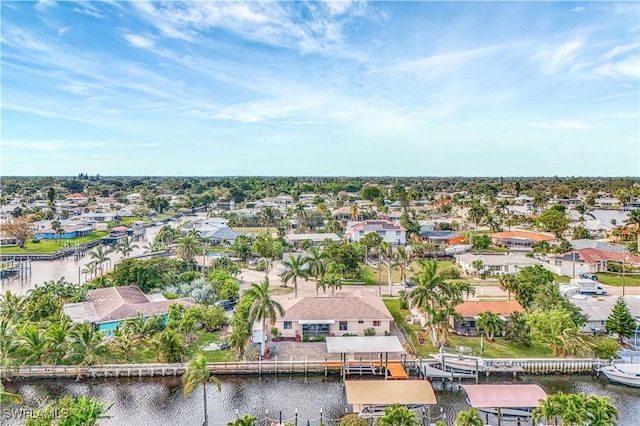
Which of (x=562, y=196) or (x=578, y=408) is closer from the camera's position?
(x=578, y=408)

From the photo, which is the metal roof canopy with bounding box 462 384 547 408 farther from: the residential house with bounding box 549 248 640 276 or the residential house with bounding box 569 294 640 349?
the residential house with bounding box 549 248 640 276

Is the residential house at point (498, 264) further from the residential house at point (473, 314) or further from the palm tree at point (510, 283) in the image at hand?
the residential house at point (473, 314)

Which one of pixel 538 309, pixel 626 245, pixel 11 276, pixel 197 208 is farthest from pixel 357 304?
pixel 197 208

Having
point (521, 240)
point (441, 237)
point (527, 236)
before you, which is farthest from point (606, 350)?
point (441, 237)

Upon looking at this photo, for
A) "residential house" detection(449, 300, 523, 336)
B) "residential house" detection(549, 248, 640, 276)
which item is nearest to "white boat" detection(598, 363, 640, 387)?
"residential house" detection(449, 300, 523, 336)

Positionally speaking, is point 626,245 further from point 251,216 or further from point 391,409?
point 251,216

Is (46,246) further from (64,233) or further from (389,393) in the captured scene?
(389,393)

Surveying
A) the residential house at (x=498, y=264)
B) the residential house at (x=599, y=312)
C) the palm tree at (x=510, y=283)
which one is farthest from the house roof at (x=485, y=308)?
the residential house at (x=498, y=264)
